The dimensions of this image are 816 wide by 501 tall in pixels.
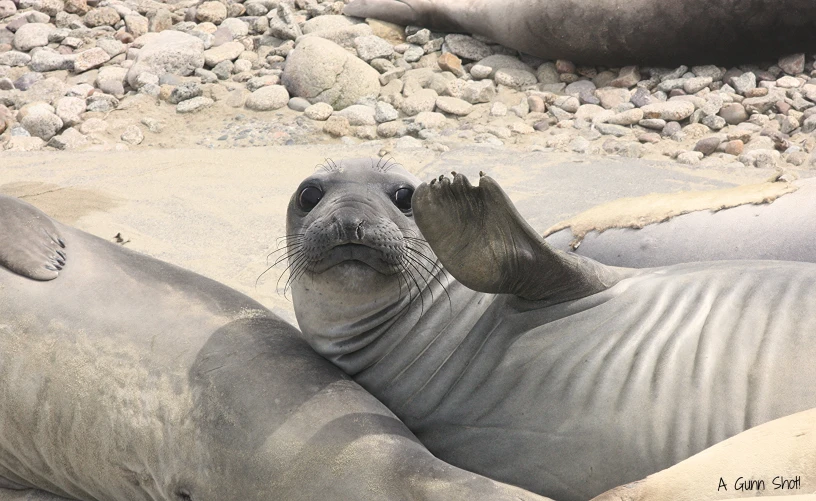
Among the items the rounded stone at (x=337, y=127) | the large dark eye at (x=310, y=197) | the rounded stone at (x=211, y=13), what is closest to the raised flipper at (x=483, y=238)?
the large dark eye at (x=310, y=197)

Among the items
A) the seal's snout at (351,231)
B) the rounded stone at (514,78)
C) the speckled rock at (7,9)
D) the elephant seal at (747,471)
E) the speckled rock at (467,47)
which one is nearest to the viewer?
the elephant seal at (747,471)

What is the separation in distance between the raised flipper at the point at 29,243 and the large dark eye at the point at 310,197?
2.35ft

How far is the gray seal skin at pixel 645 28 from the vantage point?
248 inches

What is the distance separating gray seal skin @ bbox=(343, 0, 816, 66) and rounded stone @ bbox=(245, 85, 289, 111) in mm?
1669

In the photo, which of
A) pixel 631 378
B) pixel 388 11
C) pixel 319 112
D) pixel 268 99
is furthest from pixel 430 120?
pixel 631 378

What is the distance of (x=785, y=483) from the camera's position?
1697 millimetres

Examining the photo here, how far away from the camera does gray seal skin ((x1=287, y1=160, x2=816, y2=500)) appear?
2115mm

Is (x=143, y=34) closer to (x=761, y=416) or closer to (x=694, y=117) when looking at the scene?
(x=694, y=117)

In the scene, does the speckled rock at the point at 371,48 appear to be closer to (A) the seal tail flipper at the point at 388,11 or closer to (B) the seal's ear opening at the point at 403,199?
(A) the seal tail flipper at the point at 388,11

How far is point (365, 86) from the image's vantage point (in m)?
6.46

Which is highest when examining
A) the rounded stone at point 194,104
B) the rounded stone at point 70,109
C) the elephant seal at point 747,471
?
the elephant seal at point 747,471

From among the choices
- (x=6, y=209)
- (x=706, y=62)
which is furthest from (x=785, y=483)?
(x=706, y=62)

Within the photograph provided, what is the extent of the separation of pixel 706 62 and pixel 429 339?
15.4ft

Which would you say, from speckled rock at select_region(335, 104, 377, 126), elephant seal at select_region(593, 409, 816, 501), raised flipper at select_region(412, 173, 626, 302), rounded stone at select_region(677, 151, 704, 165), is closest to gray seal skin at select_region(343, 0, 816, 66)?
rounded stone at select_region(677, 151, 704, 165)
